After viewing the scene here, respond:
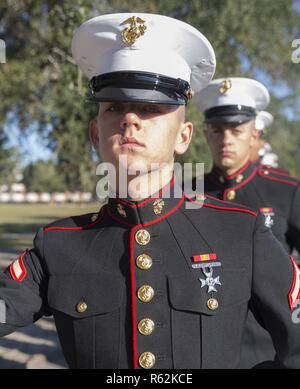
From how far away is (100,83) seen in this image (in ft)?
6.12

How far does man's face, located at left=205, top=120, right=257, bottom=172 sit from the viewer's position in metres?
3.49

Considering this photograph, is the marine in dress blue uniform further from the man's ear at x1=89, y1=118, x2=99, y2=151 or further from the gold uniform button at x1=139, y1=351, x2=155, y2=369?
the man's ear at x1=89, y1=118, x2=99, y2=151

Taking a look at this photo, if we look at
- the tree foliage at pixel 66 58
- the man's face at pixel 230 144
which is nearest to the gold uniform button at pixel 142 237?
the man's face at pixel 230 144

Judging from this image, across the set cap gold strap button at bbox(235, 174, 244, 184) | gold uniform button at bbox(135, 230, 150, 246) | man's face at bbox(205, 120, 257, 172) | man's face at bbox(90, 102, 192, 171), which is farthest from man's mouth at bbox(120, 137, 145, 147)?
cap gold strap button at bbox(235, 174, 244, 184)

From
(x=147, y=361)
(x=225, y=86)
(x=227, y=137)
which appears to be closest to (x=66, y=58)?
(x=225, y=86)

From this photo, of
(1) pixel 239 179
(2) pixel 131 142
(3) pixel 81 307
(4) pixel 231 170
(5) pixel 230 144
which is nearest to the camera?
(2) pixel 131 142

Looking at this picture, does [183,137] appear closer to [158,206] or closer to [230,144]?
[158,206]

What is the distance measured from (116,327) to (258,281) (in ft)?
1.66

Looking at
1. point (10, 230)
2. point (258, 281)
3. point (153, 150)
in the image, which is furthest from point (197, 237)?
point (10, 230)

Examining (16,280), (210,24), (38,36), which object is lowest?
(16,280)

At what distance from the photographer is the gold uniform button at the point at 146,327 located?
67.9 inches

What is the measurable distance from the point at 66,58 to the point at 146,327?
4.27m

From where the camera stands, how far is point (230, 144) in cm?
349
